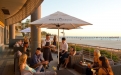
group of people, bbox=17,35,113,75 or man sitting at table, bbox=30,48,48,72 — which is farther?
man sitting at table, bbox=30,48,48,72

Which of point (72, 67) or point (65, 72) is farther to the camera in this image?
point (72, 67)

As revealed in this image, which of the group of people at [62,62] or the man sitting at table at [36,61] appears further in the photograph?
the man sitting at table at [36,61]

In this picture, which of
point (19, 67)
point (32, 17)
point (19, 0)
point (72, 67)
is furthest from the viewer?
point (19, 0)

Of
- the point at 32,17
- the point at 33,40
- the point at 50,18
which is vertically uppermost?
the point at 32,17

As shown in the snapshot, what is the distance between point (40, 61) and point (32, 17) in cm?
338

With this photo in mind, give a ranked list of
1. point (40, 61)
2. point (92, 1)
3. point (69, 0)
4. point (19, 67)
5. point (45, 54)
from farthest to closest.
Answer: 1. point (92, 1)
2. point (69, 0)
3. point (45, 54)
4. point (40, 61)
5. point (19, 67)

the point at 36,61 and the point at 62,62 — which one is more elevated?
the point at 36,61

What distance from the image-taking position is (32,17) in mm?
7285

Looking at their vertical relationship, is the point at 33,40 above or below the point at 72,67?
above

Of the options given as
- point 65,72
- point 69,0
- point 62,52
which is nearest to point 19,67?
point 65,72

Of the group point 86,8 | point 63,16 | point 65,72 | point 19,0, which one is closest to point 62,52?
point 63,16

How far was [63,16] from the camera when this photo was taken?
4.29 metres

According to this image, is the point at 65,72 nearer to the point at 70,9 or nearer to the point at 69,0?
the point at 69,0

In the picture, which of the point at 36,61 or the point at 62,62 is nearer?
the point at 36,61
